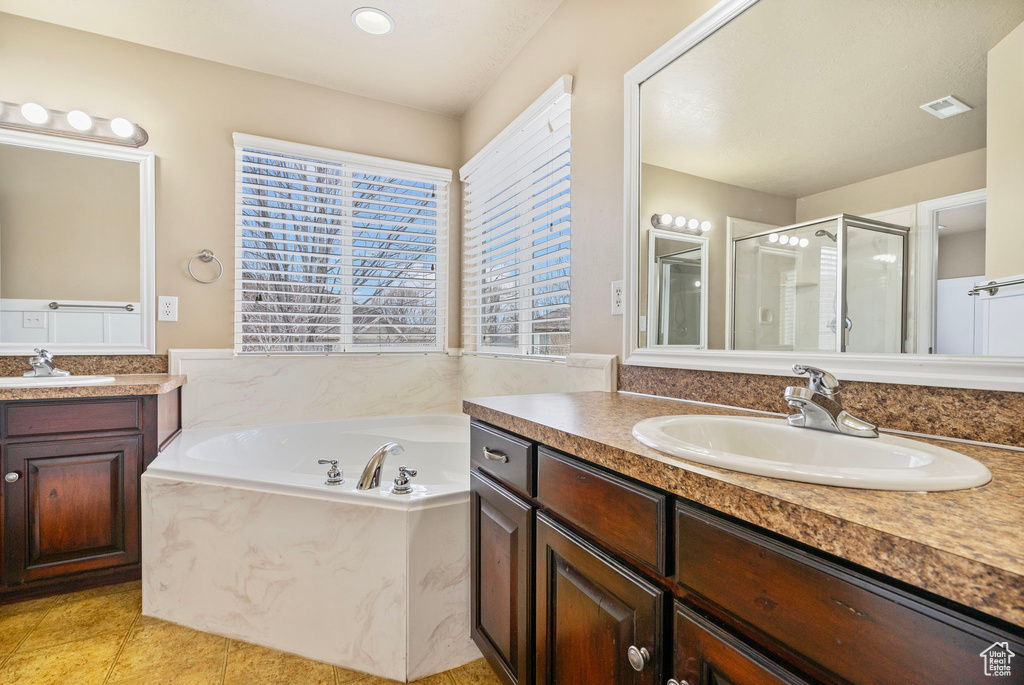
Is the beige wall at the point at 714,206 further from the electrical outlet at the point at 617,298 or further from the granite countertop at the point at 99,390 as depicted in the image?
the granite countertop at the point at 99,390

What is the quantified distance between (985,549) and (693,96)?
136cm

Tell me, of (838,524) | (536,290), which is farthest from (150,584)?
(838,524)

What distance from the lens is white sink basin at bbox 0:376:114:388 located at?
1919 mm

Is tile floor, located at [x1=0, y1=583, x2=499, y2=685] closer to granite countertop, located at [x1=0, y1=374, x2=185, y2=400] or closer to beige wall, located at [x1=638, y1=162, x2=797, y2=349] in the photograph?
granite countertop, located at [x1=0, y1=374, x2=185, y2=400]

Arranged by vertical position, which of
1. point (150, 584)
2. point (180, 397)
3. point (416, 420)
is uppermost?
point (180, 397)

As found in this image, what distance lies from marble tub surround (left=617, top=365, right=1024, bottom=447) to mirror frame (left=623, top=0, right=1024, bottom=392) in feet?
0.06

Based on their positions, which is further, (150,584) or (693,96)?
(150,584)

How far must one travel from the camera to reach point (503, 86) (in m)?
2.54

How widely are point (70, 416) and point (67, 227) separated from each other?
0.98 metres

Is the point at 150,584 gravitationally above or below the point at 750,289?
below

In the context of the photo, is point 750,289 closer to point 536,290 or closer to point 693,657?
point 693,657

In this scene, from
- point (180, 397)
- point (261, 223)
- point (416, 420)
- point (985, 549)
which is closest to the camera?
point (985, 549)

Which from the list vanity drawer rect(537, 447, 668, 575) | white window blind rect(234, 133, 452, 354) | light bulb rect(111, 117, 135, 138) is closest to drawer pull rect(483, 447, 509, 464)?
vanity drawer rect(537, 447, 668, 575)

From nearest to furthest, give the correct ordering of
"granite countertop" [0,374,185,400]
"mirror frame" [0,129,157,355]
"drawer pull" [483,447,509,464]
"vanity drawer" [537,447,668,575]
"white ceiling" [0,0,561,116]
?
1. "vanity drawer" [537,447,668,575]
2. "drawer pull" [483,447,509,464]
3. "granite countertop" [0,374,185,400]
4. "white ceiling" [0,0,561,116]
5. "mirror frame" [0,129,157,355]
